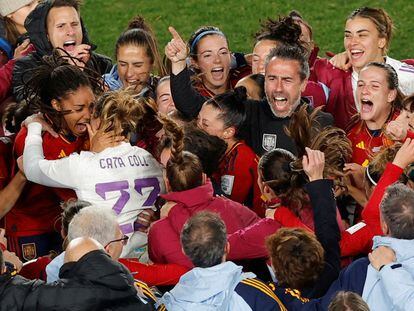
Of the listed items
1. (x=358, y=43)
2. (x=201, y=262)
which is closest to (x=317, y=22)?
(x=358, y=43)

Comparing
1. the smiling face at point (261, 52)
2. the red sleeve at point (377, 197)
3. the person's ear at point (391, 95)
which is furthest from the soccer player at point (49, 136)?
the person's ear at point (391, 95)

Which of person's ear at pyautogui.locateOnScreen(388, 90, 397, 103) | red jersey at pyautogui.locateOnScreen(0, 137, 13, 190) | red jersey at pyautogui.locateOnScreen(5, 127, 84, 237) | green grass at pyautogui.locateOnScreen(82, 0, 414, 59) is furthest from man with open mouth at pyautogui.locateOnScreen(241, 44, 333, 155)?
green grass at pyautogui.locateOnScreen(82, 0, 414, 59)

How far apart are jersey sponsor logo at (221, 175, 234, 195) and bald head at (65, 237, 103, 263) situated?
7.04 feet

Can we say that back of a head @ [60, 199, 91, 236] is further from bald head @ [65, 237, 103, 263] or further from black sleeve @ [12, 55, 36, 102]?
black sleeve @ [12, 55, 36, 102]

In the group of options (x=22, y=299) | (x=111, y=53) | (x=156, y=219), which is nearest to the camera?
(x=22, y=299)

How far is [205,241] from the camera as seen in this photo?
5586mm

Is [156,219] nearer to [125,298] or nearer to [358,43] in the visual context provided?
[125,298]

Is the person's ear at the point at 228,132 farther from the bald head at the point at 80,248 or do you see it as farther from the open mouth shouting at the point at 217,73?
the bald head at the point at 80,248

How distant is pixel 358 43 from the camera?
864 centimetres

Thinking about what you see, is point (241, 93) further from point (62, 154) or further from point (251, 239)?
point (251, 239)

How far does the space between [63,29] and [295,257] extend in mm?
3572

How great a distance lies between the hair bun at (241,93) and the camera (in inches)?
304

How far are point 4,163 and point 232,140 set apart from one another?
1625 mm

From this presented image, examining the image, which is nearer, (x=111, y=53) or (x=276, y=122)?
(x=276, y=122)
